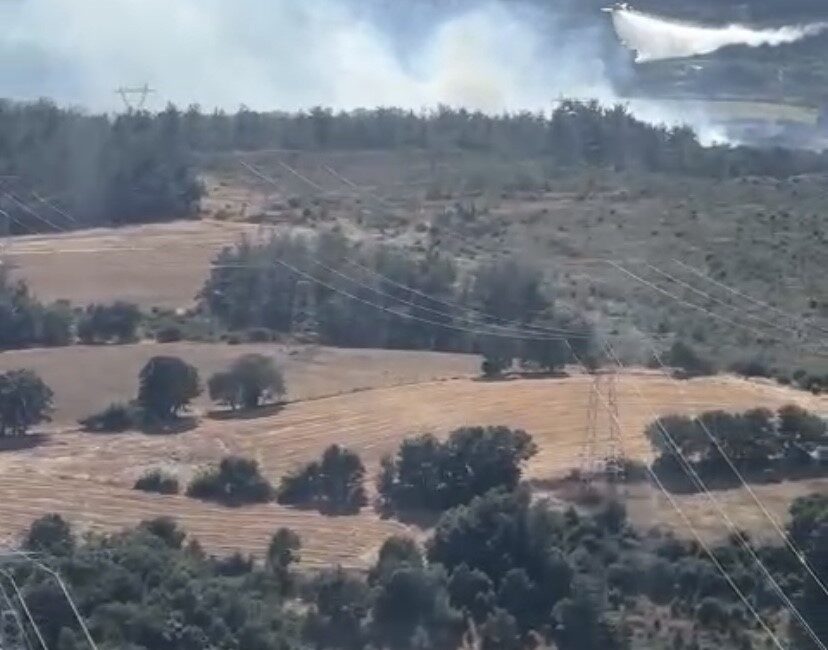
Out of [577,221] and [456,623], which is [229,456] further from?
[577,221]

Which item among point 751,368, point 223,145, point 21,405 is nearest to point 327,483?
point 21,405

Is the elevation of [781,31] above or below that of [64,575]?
above

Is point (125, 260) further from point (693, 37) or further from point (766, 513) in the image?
point (693, 37)

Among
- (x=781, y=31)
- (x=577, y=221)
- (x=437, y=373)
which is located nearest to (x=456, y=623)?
(x=437, y=373)

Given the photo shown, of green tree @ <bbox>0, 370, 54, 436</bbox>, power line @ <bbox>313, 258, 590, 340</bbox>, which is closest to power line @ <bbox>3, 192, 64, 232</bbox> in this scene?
power line @ <bbox>313, 258, 590, 340</bbox>

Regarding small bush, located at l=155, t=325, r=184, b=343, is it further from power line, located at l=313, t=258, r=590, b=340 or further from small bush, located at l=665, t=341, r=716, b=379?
small bush, located at l=665, t=341, r=716, b=379

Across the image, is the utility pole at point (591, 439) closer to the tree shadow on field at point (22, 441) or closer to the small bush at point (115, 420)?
the small bush at point (115, 420)
